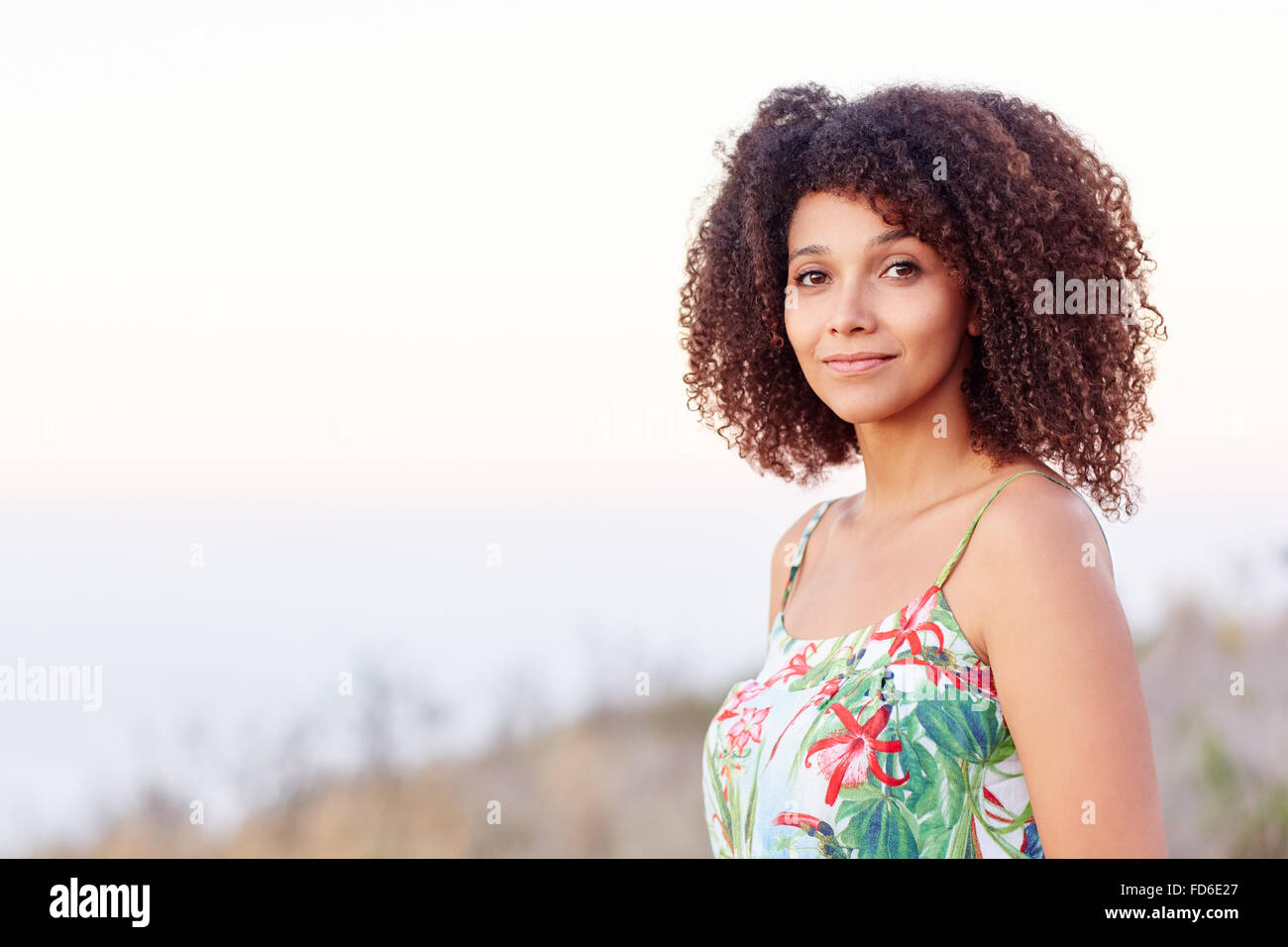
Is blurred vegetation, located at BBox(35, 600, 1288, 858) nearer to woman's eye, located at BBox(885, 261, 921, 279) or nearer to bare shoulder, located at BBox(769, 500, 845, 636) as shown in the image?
bare shoulder, located at BBox(769, 500, 845, 636)

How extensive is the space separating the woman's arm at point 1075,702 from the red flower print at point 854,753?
208 mm

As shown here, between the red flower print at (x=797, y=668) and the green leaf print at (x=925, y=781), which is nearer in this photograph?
the green leaf print at (x=925, y=781)

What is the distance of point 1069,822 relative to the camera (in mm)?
1968

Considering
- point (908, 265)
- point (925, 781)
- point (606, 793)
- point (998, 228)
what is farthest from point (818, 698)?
point (606, 793)

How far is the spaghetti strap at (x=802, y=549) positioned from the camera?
9.16 ft

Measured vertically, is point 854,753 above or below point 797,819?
above

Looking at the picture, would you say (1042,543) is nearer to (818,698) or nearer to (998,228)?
Answer: (818,698)

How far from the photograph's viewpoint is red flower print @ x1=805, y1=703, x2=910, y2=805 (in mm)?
2102

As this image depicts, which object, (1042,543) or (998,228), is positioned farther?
(998,228)

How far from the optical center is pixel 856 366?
2.35 metres

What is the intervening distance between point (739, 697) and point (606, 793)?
4.35m

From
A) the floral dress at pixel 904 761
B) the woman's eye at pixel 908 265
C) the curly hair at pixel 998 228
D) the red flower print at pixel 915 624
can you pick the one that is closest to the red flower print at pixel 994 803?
the floral dress at pixel 904 761

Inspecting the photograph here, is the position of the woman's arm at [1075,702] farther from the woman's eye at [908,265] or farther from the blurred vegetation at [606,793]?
the blurred vegetation at [606,793]
